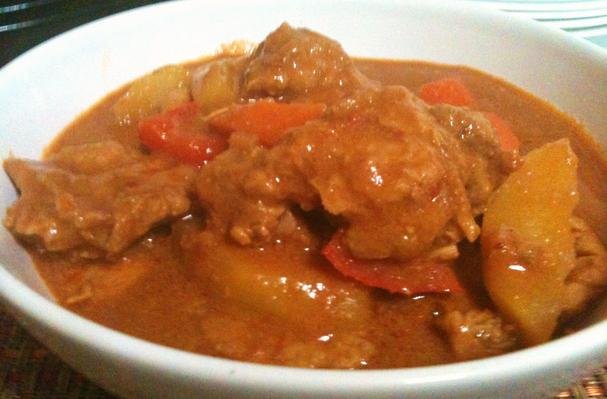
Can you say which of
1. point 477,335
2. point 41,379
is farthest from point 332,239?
point 41,379

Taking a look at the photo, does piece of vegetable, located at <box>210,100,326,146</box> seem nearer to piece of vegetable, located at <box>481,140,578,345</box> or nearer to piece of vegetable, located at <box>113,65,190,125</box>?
piece of vegetable, located at <box>113,65,190,125</box>

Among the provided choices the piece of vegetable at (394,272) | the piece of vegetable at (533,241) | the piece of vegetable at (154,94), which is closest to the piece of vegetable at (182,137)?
the piece of vegetable at (154,94)

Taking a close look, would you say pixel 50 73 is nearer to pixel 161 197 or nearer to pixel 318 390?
pixel 161 197

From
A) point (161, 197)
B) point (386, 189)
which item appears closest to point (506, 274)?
point (386, 189)

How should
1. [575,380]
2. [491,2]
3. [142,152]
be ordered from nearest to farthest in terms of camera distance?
[575,380]
[142,152]
[491,2]

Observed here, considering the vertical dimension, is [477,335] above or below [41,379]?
above

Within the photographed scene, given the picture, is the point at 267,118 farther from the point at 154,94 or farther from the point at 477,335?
the point at 477,335

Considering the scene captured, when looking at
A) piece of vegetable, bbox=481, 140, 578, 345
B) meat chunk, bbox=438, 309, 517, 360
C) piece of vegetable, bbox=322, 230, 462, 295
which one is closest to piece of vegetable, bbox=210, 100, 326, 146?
piece of vegetable, bbox=322, 230, 462, 295
